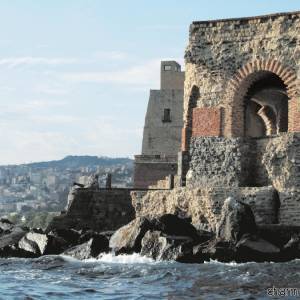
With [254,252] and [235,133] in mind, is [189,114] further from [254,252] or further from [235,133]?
[254,252]

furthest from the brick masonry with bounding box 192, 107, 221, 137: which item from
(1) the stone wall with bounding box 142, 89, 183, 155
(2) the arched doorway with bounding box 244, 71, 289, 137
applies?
(1) the stone wall with bounding box 142, 89, 183, 155

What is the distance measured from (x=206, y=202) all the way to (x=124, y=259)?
350cm

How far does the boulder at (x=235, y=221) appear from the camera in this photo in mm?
22922

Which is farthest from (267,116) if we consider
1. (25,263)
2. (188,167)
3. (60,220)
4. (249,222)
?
(25,263)

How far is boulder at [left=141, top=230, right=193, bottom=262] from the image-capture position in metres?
22.5

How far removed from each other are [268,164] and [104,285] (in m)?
8.07

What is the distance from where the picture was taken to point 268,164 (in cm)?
2527

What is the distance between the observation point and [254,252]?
22297 millimetres

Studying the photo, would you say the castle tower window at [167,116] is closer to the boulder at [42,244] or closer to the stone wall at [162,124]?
the stone wall at [162,124]

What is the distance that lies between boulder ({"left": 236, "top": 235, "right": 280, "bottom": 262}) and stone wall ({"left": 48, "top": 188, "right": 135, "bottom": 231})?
900 cm

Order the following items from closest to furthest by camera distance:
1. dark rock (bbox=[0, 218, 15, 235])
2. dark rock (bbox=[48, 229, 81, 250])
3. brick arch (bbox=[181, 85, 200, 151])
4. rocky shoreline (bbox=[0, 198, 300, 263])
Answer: rocky shoreline (bbox=[0, 198, 300, 263])
dark rock (bbox=[48, 229, 81, 250])
brick arch (bbox=[181, 85, 200, 151])
dark rock (bbox=[0, 218, 15, 235])

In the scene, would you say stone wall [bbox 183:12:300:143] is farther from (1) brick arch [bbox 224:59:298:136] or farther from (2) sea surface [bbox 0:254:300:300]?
(2) sea surface [bbox 0:254:300:300]

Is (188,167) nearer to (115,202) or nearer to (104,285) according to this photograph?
(115,202)

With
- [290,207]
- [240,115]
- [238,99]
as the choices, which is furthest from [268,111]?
[290,207]
